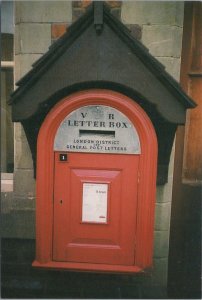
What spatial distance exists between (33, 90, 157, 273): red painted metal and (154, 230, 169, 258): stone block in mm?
588

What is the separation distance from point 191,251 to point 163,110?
81.5 inches

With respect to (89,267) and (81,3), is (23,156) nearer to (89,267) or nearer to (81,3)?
(89,267)

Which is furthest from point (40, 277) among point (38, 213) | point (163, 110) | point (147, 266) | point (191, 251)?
point (163, 110)

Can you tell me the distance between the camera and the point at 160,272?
3359 mm

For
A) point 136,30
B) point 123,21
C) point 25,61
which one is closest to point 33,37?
point 25,61

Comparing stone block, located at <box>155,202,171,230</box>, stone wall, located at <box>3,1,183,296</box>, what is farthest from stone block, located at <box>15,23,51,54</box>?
stone block, located at <box>155,202,171,230</box>

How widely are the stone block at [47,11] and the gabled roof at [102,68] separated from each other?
2.37 feet

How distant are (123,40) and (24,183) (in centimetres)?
172

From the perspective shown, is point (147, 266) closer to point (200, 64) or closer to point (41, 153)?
point (41, 153)

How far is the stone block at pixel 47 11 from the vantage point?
305cm

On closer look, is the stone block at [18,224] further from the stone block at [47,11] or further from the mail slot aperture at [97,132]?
the stone block at [47,11]

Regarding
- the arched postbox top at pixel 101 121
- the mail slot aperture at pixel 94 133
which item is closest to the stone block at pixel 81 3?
the arched postbox top at pixel 101 121

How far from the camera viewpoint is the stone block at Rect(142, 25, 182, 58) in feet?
9.96

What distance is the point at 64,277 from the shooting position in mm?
3266
